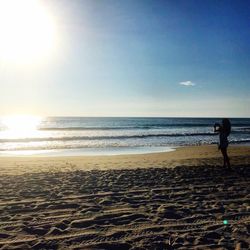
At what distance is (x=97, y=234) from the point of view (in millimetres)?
5113

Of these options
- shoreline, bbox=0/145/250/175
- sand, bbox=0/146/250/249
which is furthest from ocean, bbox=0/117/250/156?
sand, bbox=0/146/250/249

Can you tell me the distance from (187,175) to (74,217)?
567cm

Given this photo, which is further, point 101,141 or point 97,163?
point 101,141

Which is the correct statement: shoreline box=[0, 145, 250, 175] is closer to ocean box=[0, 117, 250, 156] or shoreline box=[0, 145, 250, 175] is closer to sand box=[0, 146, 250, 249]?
sand box=[0, 146, 250, 249]

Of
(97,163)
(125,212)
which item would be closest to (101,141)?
(97,163)

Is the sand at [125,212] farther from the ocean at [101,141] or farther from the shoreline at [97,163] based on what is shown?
the ocean at [101,141]

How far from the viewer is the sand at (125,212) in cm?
483

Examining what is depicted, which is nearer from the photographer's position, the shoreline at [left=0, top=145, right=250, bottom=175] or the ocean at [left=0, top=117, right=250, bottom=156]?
the shoreline at [left=0, top=145, right=250, bottom=175]

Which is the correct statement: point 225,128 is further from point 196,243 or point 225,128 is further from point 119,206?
point 196,243

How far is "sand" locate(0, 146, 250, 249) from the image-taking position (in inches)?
190

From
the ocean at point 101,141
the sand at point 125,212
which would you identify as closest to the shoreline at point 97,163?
the sand at point 125,212

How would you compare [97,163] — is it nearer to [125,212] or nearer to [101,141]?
[125,212]

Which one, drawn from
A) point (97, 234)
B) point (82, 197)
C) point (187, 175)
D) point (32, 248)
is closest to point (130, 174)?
point (187, 175)

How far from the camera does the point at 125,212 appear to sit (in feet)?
20.6
